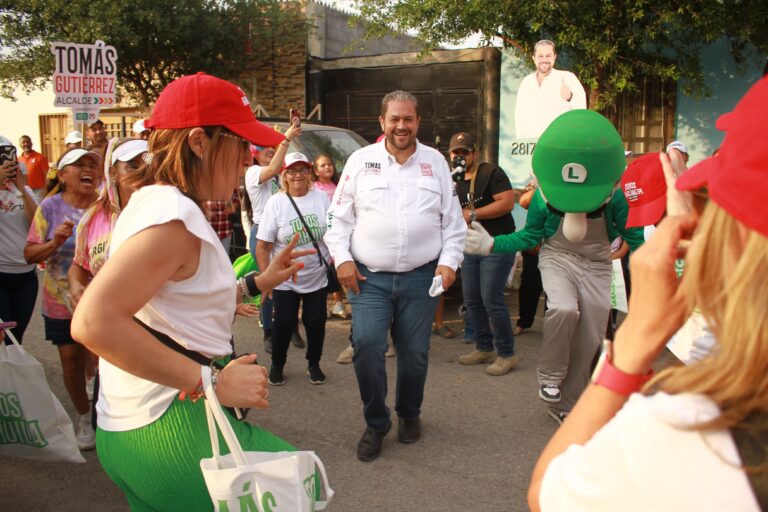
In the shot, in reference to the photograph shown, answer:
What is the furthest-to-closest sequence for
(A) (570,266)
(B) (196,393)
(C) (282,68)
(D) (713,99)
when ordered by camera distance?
(C) (282,68)
(D) (713,99)
(A) (570,266)
(B) (196,393)

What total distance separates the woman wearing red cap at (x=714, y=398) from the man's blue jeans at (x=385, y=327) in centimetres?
311

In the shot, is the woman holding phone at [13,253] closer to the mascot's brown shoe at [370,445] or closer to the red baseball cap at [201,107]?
the mascot's brown shoe at [370,445]

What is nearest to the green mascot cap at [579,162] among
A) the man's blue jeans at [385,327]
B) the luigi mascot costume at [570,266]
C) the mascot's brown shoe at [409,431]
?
the luigi mascot costume at [570,266]

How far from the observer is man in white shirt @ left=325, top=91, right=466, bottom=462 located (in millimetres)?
4227

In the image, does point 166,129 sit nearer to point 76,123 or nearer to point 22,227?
point 22,227

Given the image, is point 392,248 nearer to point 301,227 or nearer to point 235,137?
point 301,227

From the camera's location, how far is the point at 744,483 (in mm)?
921

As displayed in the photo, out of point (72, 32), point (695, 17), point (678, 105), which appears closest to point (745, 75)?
point (678, 105)

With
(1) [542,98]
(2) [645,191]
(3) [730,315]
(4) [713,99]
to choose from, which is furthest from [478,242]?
(4) [713,99]

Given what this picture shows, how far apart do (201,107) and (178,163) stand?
0.17 metres

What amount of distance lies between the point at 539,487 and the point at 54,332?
13.6 ft

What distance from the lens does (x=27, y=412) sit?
3570mm

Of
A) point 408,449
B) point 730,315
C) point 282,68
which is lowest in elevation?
point 408,449

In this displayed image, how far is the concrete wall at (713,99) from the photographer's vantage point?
452 inches
